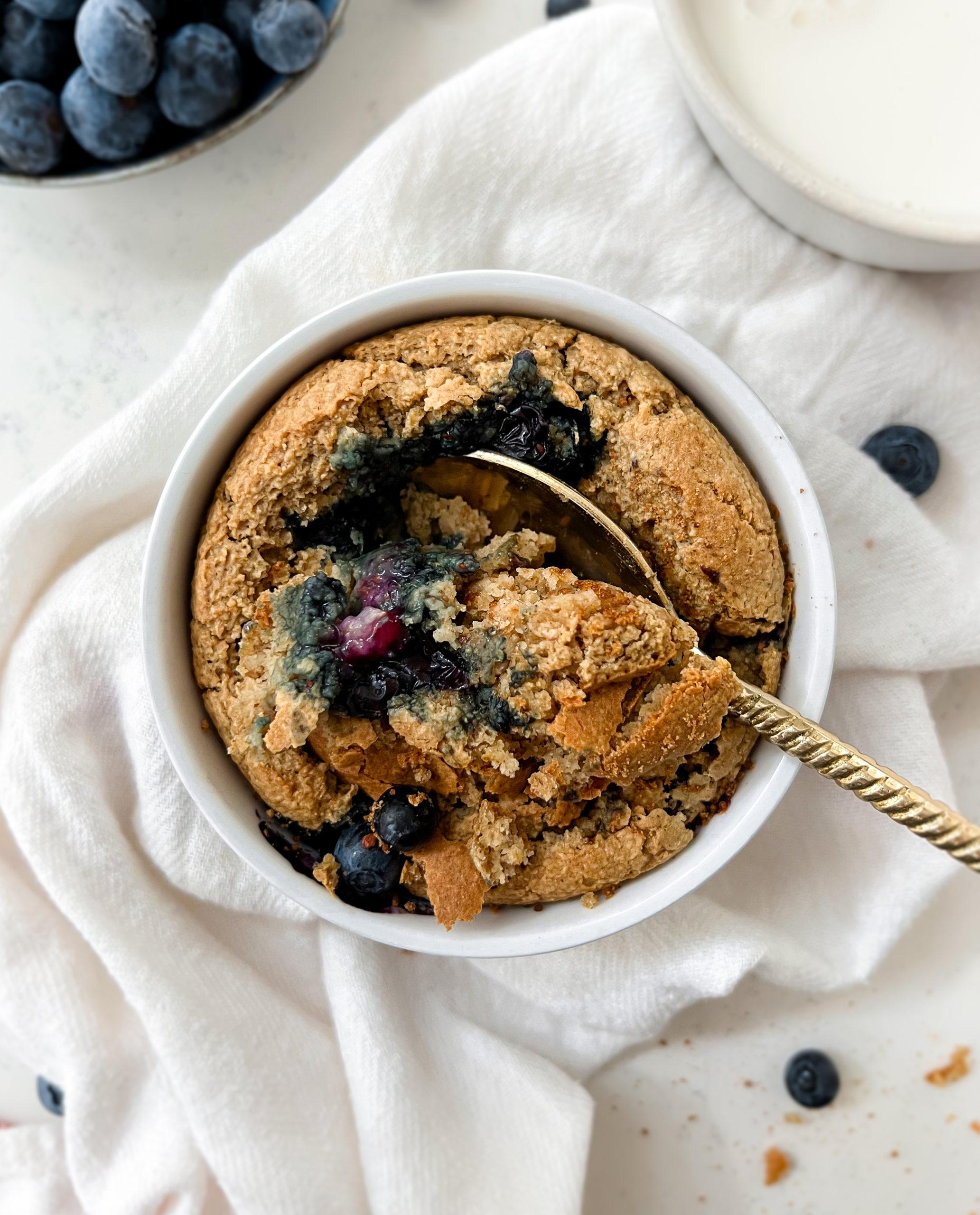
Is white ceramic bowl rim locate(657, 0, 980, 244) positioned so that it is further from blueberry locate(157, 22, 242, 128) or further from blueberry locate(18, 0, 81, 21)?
blueberry locate(18, 0, 81, 21)

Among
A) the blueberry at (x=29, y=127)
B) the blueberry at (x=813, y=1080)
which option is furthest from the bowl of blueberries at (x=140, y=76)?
the blueberry at (x=813, y=1080)

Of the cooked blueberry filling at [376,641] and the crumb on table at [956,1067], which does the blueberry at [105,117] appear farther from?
the crumb on table at [956,1067]

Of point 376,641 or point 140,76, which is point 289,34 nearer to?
point 140,76

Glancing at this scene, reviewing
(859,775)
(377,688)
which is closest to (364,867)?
(377,688)

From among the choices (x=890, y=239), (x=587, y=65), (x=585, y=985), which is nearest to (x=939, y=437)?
(x=890, y=239)

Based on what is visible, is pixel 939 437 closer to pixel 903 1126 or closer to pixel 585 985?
pixel 585 985

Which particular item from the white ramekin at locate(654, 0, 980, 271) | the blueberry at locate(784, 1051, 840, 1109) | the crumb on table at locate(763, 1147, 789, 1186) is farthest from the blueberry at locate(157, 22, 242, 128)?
the crumb on table at locate(763, 1147, 789, 1186)

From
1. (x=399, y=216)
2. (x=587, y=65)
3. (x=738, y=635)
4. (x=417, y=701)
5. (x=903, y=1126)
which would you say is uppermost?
(x=587, y=65)
